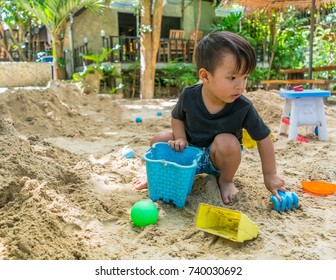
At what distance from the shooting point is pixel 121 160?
2.72m

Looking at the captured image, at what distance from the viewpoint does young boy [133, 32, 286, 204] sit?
175 cm

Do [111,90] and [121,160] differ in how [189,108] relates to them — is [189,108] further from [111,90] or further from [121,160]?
[111,90]

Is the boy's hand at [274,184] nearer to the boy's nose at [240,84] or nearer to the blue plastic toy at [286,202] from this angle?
the blue plastic toy at [286,202]

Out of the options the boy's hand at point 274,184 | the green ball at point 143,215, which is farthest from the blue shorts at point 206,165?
the green ball at point 143,215

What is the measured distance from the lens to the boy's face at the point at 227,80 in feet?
5.72

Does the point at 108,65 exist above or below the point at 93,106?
above

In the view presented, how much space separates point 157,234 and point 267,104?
413 cm

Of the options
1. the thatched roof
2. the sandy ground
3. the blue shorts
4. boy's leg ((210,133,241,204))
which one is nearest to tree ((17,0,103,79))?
the thatched roof

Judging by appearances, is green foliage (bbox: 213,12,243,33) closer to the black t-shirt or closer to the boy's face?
the black t-shirt

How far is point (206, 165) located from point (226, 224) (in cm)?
57

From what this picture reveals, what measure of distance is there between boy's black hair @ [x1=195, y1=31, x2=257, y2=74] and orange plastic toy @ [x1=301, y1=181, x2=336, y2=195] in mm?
883
